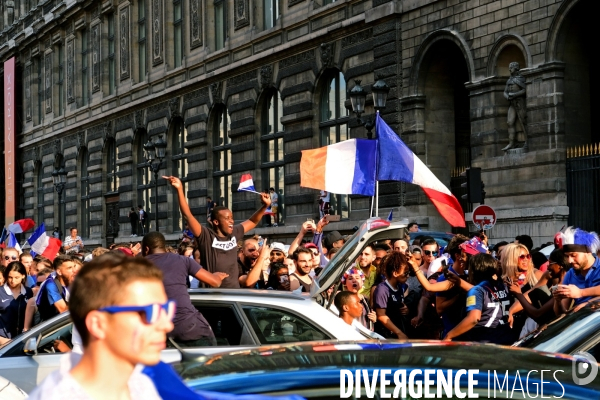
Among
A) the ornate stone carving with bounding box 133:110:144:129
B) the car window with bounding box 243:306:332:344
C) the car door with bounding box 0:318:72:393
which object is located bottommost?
the car door with bounding box 0:318:72:393

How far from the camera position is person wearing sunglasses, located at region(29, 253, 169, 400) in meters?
2.38

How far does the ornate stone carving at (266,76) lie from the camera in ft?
103

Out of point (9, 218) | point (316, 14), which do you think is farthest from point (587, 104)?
point (9, 218)

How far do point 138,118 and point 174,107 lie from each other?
3.91m

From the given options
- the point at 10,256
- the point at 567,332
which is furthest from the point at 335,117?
the point at 567,332

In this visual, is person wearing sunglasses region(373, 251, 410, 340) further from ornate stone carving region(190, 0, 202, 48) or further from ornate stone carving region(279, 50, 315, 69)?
ornate stone carving region(190, 0, 202, 48)

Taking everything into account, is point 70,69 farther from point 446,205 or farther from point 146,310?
point 146,310

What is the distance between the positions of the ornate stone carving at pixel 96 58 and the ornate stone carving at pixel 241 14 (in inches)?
576

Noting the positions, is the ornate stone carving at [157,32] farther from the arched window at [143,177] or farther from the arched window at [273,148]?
the arched window at [273,148]

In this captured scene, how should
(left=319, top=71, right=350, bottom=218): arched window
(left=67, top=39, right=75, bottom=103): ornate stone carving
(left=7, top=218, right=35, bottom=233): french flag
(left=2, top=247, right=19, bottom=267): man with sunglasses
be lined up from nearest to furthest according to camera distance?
(left=2, top=247, right=19, bottom=267): man with sunglasses → (left=7, top=218, right=35, bottom=233): french flag → (left=319, top=71, right=350, bottom=218): arched window → (left=67, top=39, right=75, bottom=103): ornate stone carving

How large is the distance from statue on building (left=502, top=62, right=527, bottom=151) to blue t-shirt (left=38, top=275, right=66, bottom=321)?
1349 cm

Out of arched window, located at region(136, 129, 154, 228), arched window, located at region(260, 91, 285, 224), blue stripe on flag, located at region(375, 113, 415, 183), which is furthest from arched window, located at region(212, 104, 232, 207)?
blue stripe on flag, located at region(375, 113, 415, 183)

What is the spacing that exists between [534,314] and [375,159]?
4659 mm

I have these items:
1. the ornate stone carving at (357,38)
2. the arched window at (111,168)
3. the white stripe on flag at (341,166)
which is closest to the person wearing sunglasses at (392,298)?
the white stripe on flag at (341,166)
